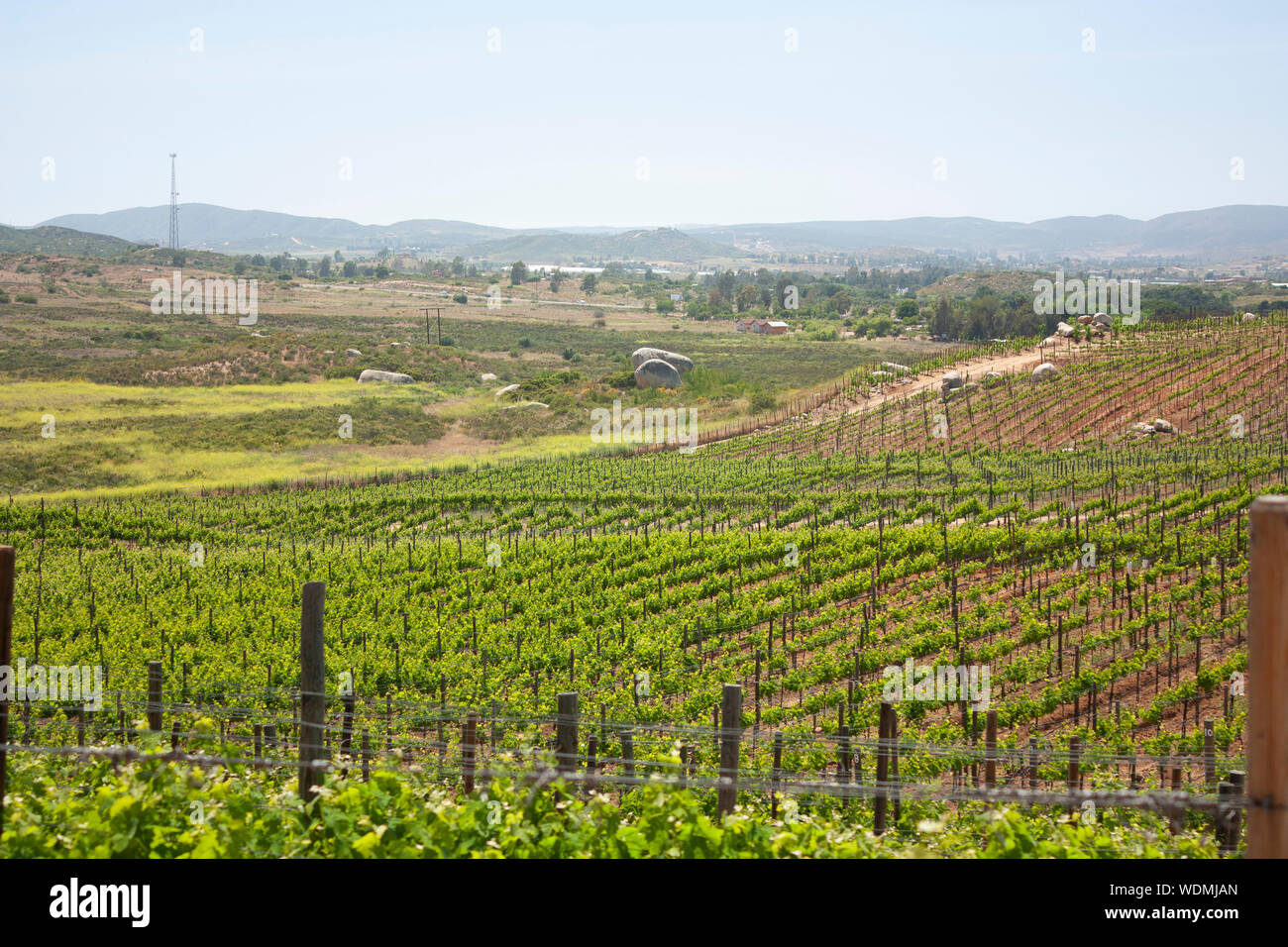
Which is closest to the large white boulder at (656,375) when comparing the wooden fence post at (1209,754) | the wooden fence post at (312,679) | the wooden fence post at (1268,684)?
the wooden fence post at (1209,754)

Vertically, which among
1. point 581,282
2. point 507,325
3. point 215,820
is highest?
point 581,282

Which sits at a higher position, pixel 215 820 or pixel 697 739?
pixel 215 820

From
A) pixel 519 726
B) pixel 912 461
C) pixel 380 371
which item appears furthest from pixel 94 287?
pixel 519 726

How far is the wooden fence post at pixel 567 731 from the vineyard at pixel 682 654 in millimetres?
26

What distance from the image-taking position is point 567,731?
22.5 ft

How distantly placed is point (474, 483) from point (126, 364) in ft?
123

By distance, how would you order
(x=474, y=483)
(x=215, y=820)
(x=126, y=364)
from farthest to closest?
(x=126, y=364), (x=474, y=483), (x=215, y=820)

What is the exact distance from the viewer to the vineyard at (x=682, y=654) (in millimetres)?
5250

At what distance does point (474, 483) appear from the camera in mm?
35250

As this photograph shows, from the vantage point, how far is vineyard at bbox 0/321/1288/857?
17.2ft

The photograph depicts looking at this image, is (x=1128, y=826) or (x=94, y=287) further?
(x=94, y=287)

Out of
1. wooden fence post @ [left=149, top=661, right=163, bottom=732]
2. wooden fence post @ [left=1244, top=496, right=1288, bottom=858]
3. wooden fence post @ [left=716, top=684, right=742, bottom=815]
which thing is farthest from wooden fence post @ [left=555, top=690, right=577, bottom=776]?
wooden fence post @ [left=1244, top=496, right=1288, bottom=858]

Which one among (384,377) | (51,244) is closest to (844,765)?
(384,377)
